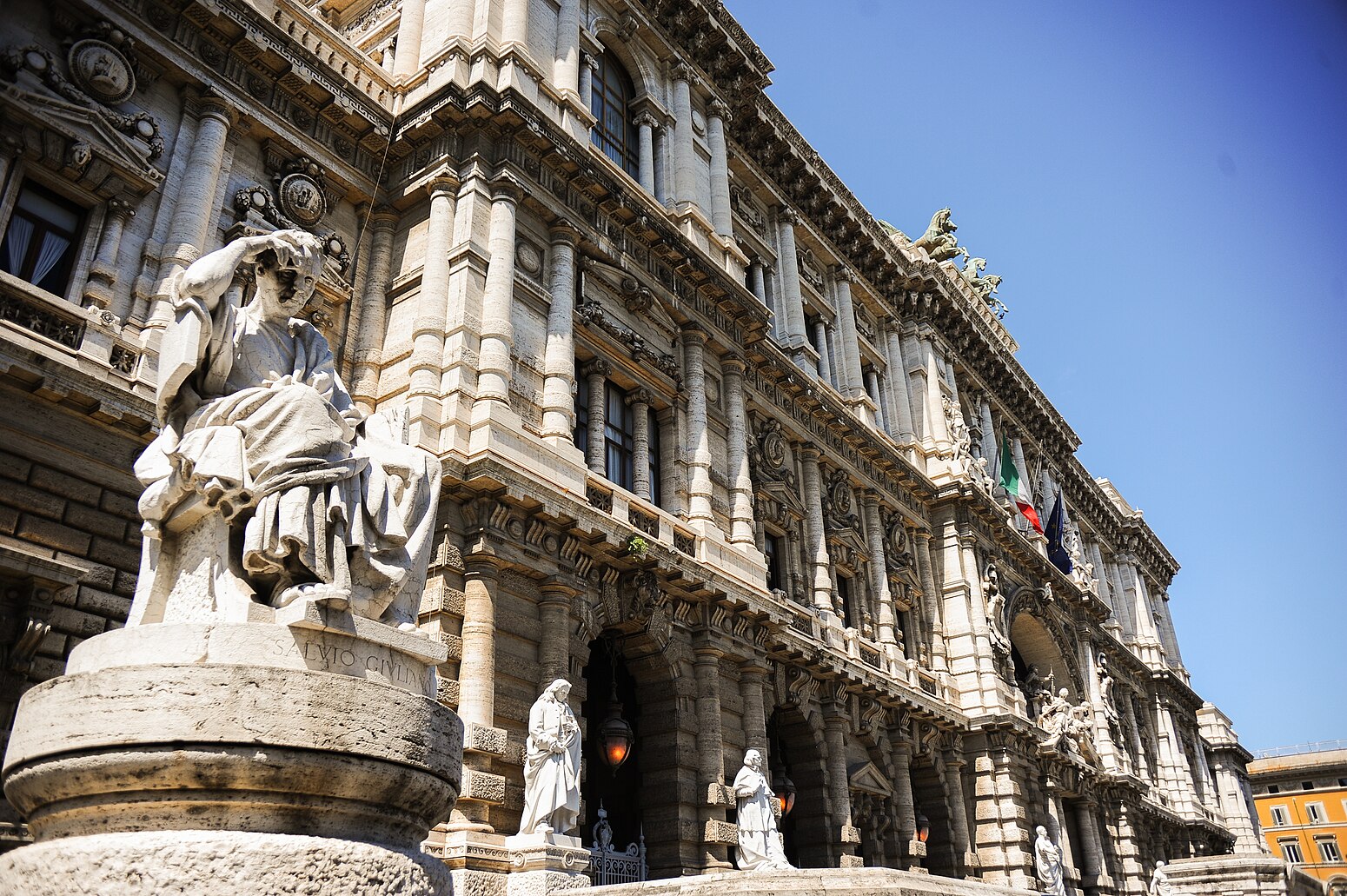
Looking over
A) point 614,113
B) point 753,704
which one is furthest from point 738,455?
point 614,113

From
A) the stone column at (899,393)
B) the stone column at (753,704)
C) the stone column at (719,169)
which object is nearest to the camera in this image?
the stone column at (753,704)

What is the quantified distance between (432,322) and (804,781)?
9.87 metres

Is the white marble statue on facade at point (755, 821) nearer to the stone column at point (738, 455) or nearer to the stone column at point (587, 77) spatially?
the stone column at point (738, 455)

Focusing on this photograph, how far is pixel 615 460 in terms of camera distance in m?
15.2

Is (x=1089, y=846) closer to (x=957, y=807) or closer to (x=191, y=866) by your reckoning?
(x=957, y=807)

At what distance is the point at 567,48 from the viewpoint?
1638 centimetres

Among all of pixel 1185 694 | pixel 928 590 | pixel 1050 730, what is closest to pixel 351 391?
pixel 928 590

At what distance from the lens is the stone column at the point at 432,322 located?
11.7m

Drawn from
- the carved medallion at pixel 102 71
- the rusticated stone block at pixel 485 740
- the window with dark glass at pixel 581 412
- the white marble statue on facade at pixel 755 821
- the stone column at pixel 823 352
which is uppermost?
the stone column at pixel 823 352

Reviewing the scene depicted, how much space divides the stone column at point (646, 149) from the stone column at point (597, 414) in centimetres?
446

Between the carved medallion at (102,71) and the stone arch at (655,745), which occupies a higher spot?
the carved medallion at (102,71)

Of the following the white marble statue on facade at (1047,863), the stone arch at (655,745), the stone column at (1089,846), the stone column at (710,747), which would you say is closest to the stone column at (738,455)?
the stone column at (710,747)

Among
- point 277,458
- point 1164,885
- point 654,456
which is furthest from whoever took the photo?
point 1164,885

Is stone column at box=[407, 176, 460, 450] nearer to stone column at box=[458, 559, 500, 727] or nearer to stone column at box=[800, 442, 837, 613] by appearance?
stone column at box=[458, 559, 500, 727]
